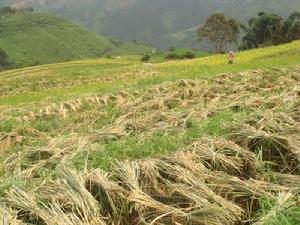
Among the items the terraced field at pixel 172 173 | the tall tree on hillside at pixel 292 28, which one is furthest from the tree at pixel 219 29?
the terraced field at pixel 172 173

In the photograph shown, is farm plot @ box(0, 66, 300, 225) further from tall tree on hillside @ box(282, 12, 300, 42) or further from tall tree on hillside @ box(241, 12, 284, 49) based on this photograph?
tall tree on hillside @ box(241, 12, 284, 49)

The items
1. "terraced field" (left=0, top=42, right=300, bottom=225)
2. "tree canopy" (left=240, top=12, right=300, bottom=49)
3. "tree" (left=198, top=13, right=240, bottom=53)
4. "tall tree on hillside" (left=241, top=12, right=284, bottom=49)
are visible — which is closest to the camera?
"terraced field" (left=0, top=42, right=300, bottom=225)

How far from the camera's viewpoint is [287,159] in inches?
324

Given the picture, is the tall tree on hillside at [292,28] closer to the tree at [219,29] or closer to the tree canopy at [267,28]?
the tree canopy at [267,28]

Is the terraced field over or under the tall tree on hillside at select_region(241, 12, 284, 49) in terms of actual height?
over

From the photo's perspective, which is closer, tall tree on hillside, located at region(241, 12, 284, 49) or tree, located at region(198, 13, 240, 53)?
tall tree on hillside, located at region(241, 12, 284, 49)

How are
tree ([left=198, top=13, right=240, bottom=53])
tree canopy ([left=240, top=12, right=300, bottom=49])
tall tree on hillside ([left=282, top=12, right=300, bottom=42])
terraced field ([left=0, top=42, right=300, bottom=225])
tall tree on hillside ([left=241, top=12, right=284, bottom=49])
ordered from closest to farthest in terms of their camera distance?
terraced field ([left=0, top=42, right=300, bottom=225]) → tall tree on hillside ([left=282, top=12, right=300, bottom=42]) → tree canopy ([left=240, top=12, right=300, bottom=49]) → tall tree on hillside ([left=241, top=12, right=284, bottom=49]) → tree ([left=198, top=13, right=240, bottom=53])

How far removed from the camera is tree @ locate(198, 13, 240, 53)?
10944 centimetres

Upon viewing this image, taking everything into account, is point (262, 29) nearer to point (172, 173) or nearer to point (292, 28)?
point (292, 28)

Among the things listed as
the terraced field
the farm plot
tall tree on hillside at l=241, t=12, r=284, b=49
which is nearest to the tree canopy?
tall tree on hillside at l=241, t=12, r=284, b=49

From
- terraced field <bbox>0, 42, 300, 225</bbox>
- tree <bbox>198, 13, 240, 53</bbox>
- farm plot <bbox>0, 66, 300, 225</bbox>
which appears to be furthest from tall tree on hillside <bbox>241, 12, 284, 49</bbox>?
farm plot <bbox>0, 66, 300, 225</bbox>

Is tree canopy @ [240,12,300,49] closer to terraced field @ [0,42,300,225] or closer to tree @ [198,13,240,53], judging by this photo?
tree @ [198,13,240,53]

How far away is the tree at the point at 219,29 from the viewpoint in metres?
109

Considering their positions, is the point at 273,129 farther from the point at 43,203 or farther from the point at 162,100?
the point at 162,100
